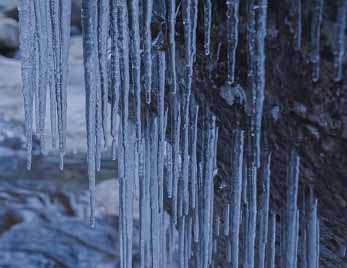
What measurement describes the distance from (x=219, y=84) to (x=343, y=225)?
19.8 inches

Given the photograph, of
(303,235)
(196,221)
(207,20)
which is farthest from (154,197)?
(207,20)

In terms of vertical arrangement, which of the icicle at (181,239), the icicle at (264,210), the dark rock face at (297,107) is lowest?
the icicle at (181,239)

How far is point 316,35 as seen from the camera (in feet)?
3.56

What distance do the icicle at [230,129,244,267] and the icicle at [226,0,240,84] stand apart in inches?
9.1

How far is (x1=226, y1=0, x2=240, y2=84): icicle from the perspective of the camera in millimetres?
1218

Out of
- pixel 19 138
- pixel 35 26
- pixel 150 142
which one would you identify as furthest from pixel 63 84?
pixel 19 138

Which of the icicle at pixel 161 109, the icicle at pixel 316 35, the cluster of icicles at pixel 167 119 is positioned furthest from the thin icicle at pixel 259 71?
the icicle at pixel 161 109

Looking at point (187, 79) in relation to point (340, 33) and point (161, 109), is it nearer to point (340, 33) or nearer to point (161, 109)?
point (161, 109)

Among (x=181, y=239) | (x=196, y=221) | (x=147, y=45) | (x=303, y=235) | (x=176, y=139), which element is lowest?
(x=181, y=239)

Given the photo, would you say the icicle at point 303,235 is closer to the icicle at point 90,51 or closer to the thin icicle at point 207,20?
the thin icicle at point 207,20

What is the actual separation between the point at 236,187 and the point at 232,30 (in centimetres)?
49

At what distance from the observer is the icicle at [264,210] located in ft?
4.81

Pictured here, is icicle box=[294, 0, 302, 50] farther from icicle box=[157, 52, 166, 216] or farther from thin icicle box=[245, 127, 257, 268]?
icicle box=[157, 52, 166, 216]

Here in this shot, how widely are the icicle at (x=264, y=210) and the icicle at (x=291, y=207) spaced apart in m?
0.07
